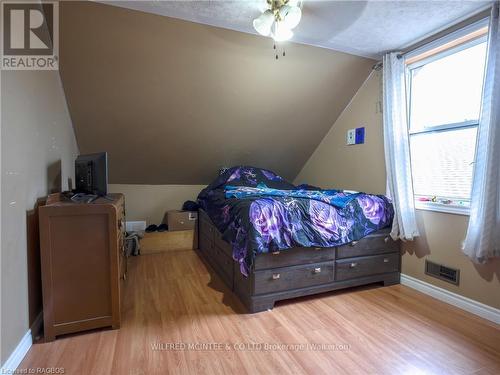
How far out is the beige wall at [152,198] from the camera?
3701 millimetres

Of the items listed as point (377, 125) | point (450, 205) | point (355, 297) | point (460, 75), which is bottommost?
point (355, 297)

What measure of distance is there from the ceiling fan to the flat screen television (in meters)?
1.47

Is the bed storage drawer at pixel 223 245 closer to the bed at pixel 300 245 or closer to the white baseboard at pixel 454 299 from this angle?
the bed at pixel 300 245

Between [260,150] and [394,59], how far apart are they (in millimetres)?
1838

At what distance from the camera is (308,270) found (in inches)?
83.0

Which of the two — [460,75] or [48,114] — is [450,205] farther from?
[48,114]

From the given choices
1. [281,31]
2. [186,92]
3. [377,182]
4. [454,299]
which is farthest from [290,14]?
[454,299]

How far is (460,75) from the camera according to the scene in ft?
6.87

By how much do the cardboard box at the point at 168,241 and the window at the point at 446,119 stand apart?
2.68 m

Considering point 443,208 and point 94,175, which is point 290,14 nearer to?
point 94,175

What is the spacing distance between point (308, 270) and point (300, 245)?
0.27m

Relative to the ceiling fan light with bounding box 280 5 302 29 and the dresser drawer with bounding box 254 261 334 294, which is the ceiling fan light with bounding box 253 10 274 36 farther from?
the dresser drawer with bounding box 254 261 334 294

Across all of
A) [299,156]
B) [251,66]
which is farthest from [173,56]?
[299,156]

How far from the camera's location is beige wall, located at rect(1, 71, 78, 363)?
1306mm
